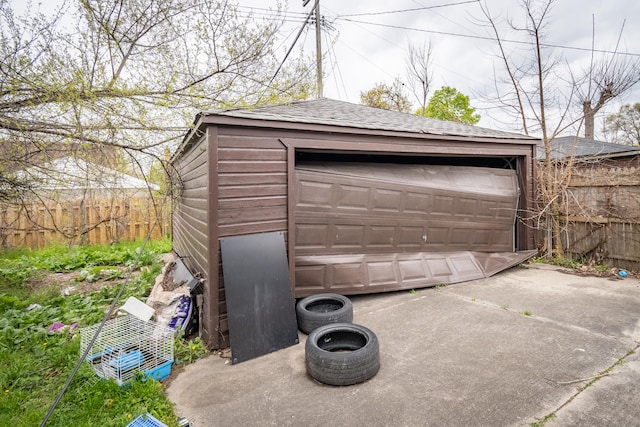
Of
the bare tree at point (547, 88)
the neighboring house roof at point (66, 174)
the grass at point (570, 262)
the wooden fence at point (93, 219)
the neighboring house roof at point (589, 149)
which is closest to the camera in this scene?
the neighboring house roof at point (66, 174)

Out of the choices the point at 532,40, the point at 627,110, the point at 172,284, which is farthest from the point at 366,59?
the point at 627,110

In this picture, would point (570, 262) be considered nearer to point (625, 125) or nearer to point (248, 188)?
point (248, 188)

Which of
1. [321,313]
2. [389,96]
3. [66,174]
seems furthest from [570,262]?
[389,96]

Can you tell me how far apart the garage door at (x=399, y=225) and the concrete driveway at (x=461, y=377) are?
774mm

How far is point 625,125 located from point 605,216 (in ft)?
68.3

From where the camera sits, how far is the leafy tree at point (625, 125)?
64.4 feet

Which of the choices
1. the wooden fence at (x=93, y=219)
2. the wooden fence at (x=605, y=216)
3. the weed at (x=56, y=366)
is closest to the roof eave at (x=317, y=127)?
the weed at (x=56, y=366)

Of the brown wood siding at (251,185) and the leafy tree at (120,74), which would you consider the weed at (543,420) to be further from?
the leafy tree at (120,74)

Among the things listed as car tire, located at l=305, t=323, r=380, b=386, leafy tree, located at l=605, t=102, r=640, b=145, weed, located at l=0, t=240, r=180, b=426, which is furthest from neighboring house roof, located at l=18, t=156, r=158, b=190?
leafy tree, located at l=605, t=102, r=640, b=145

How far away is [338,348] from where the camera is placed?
2988 millimetres

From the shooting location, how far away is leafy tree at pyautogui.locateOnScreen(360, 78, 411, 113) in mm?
18500

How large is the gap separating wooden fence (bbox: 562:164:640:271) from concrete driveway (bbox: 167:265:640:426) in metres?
2.11

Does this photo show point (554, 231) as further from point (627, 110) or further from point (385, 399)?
point (627, 110)

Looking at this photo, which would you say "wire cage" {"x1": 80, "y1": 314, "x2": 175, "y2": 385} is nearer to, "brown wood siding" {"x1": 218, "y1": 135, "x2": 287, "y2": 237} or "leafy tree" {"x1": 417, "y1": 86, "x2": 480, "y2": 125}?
"brown wood siding" {"x1": 218, "y1": 135, "x2": 287, "y2": 237}
